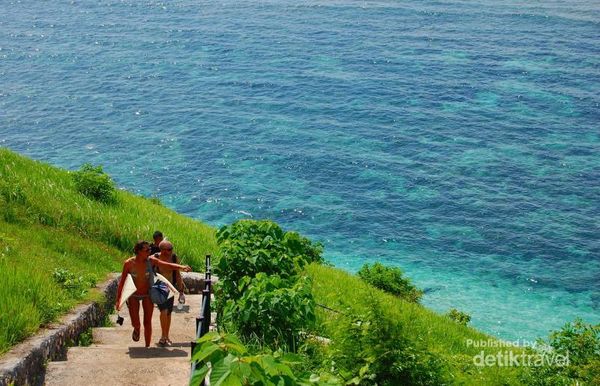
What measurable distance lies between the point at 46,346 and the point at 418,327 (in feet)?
25.2

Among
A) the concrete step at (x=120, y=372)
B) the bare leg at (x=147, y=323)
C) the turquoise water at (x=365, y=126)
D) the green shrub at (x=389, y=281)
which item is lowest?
the concrete step at (x=120, y=372)

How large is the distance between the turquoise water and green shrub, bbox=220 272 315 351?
19588 mm

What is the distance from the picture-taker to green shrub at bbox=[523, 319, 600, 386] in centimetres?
1164

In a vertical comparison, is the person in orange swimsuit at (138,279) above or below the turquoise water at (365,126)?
below

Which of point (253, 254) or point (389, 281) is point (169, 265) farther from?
point (389, 281)

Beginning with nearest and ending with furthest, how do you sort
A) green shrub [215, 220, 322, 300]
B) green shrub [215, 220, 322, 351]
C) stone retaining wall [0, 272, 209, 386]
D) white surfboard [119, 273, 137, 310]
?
stone retaining wall [0, 272, 209, 386] < green shrub [215, 220, 322, 351] < white surfboard [119, 273, 137, 310] < green shrub [215, 220, 322, 300]

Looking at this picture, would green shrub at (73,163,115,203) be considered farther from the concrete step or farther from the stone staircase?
the concrete step

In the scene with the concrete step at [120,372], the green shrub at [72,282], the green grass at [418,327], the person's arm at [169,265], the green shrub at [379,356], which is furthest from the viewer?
the green shrub at [72,282]

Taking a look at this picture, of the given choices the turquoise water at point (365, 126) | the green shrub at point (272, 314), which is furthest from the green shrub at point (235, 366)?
the turquoise water at point (365, 126)

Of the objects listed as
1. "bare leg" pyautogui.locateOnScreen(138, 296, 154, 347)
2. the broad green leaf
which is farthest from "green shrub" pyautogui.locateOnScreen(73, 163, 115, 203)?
the broad green leaf

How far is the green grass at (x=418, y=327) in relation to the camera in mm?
11297

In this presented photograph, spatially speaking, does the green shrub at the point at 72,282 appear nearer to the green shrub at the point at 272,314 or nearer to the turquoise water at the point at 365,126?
the green shrub at the point at 272,314

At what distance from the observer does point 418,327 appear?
592 inches

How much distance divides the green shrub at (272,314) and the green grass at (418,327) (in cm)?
57
